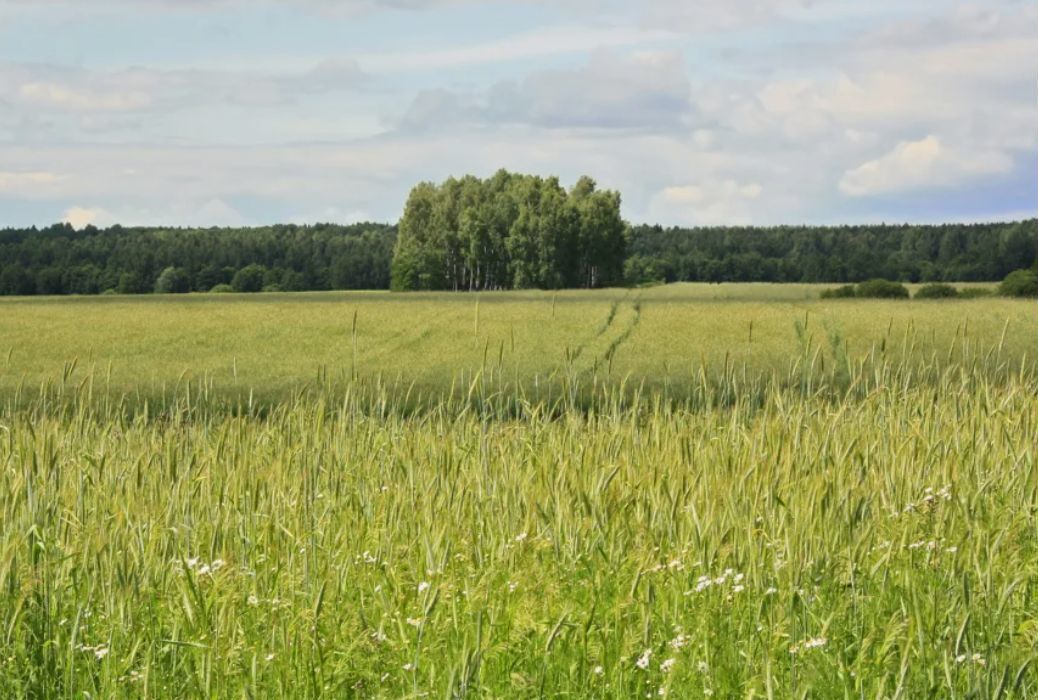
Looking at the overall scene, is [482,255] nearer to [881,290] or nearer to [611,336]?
[881,290]

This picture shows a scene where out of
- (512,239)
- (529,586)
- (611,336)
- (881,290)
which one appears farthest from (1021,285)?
(512,239)

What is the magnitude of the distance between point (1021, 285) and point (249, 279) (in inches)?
2798

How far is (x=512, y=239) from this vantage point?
303 feet

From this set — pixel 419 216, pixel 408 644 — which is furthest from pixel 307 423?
pixel 419 216

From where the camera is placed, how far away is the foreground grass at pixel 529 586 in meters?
3.11

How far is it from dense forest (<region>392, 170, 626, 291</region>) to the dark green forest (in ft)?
0.37

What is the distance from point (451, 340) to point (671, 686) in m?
23.2

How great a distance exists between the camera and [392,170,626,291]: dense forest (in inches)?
3684

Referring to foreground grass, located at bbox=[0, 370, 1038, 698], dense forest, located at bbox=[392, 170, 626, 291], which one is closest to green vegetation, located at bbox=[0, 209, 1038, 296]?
dense forest, located at bbox=[392, 170, 626, 291]

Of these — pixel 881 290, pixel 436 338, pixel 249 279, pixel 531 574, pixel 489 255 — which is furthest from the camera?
pixel 249 279

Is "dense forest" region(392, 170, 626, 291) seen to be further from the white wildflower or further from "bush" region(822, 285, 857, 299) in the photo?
the white wildflower

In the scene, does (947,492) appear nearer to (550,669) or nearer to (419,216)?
(550,669)

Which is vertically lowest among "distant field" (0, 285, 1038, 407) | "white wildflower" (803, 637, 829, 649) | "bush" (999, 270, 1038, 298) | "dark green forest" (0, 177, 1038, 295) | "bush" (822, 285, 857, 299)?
"distant field" (0, 285, 1038, 407)

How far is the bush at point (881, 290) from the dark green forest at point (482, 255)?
27242 millimetres
